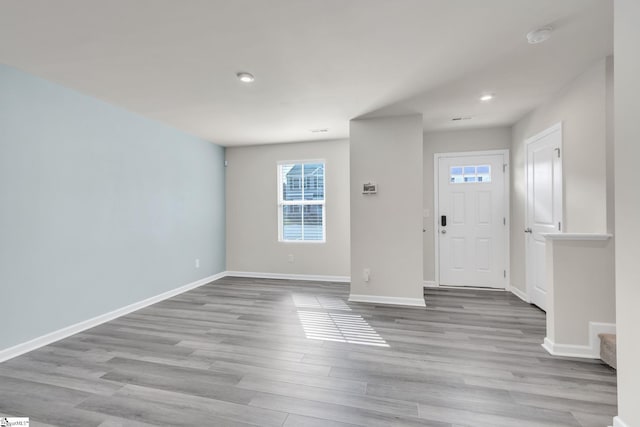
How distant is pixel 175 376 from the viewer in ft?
7.04

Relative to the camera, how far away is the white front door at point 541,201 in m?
3.19

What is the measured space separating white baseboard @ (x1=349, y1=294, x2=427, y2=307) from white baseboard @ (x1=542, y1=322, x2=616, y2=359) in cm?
147

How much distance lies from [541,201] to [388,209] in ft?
5.94

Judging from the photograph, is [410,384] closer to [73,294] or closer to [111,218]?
[73,294]

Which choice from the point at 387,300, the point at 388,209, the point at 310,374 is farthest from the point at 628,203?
the point at 387,300

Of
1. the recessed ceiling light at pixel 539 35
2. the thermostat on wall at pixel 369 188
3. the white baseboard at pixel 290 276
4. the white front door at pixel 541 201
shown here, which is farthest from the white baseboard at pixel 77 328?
the white front door at pixel 541 201

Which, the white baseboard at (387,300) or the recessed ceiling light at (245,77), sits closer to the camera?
the recessed ceiling light at (245,77)

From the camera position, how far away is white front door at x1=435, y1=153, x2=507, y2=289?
4.46 m

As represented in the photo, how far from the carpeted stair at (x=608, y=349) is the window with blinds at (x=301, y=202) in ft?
12.2

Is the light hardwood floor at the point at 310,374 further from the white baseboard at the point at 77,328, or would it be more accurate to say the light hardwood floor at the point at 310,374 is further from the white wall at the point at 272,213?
the white wall at the point at 272,213

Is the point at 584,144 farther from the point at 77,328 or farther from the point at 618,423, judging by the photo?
the point at 77,328

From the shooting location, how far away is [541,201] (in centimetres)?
351

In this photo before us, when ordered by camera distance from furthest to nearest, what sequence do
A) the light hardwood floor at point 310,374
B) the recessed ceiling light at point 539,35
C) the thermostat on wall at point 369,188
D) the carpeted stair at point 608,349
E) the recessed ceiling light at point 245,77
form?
the thermostat on wall at point 369,188
the recessed ceiling light at point 245,77
the carpeted stair at point 608,349
the recessed ceiling light at point 539,35
the light hardwood floor at point 310,374

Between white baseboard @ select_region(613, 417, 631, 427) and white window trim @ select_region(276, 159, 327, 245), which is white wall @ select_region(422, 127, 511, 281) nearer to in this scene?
white window trim @ select_region(276, 159, 327, 245)
